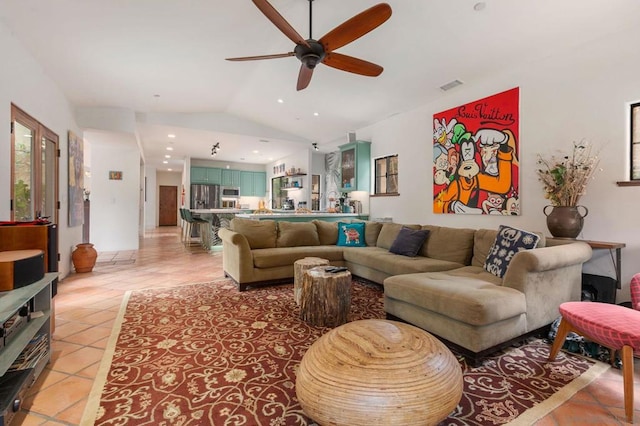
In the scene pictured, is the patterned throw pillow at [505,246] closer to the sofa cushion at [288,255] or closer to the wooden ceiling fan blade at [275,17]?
the sofa cushion at [288,255]

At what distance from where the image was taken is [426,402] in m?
1.14

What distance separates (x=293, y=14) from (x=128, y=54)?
196 cm

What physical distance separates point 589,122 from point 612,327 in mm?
2286

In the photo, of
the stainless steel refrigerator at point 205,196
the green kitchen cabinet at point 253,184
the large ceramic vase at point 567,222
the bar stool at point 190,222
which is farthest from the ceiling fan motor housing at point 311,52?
the green kitchen cabinet at point 253,184

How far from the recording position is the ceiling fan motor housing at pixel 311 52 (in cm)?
246

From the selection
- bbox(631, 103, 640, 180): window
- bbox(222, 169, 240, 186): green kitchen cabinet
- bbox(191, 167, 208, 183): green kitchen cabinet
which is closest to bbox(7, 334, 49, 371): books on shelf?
bbox(631, 103, 640, 180): window

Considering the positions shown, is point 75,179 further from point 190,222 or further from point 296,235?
point 296,235

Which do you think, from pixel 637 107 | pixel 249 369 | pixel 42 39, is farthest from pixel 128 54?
pixel 637 107

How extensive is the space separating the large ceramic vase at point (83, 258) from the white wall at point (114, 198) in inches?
80.1

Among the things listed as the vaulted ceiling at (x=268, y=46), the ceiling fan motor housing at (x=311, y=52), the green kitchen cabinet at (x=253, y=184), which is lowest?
the green kitchen cabinet at (x=253, y=184)

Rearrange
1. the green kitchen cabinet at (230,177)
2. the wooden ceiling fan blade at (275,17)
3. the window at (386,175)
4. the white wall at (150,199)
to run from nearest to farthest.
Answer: the wooden ceiling fan blade at (275,17)
the window at (386,175)
the green kitchen cabinet at (230,177)
the white wall at (150,199)

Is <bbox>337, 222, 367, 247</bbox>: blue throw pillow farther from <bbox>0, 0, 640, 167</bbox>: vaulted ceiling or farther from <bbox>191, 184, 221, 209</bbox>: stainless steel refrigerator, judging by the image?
<bbox>191, 184, 221, 209</bbox>: stainless steel refrigerator

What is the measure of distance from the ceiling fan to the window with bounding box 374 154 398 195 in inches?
104

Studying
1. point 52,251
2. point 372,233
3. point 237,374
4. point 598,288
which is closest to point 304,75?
point 372,233
